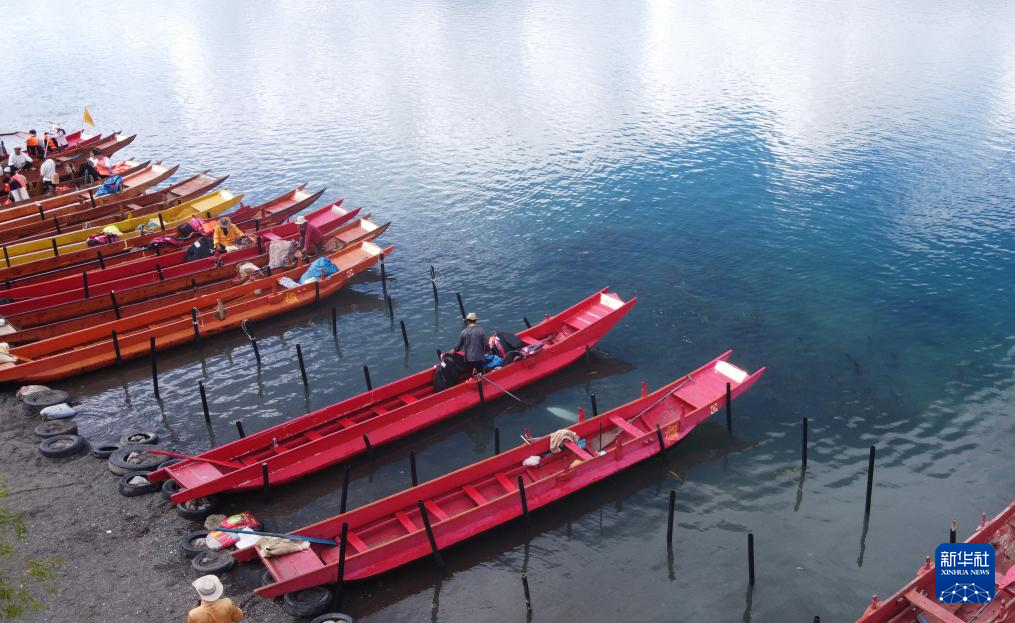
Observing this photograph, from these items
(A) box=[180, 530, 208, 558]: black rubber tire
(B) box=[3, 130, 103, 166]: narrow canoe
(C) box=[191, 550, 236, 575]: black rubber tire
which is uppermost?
(B) box=[3, 130, 103, 166]: narrow canoe

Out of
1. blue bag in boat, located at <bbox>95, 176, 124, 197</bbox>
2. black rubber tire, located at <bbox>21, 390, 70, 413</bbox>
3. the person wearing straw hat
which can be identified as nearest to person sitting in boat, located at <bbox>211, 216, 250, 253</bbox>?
blue bag in boat, located at <bbox>95, 176, 124, 197</bbox>

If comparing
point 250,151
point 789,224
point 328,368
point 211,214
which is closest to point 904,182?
point 789,224

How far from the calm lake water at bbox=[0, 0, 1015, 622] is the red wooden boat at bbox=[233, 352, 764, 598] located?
89 centimetres

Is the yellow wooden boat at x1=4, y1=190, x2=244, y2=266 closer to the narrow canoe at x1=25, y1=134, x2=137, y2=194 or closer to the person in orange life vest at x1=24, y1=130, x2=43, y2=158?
the narrow canoe at x1=25, y1=134, x2=137, y2=194

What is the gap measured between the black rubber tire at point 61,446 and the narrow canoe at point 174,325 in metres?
4.24

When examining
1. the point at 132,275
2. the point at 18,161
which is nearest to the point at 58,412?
the point at 132,275

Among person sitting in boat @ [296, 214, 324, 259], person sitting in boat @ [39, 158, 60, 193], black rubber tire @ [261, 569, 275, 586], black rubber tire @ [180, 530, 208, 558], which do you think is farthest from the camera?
person sitting in boat @ [39, 158, 60, 193]

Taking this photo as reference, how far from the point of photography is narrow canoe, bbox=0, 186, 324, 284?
33156 mm

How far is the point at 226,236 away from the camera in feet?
117

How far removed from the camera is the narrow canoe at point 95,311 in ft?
97.0

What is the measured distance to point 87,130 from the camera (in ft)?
196

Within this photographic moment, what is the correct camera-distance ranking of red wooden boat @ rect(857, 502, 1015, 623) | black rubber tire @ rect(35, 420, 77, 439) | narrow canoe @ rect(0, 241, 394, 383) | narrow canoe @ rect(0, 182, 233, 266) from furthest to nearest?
narrow canoe @ rect(0, 182, 233, 266)
narrow canoe @ rect(0, 241, 394, 383)
black rubber tire @ rect(35, 420, 77, 439)
red wooden boat @ rect(857, 502, 1015, 623)

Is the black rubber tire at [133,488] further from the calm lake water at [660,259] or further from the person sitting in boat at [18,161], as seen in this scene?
the person sitting in boat at [18,161]

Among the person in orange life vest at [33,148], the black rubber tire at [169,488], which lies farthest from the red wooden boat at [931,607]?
the person in orange life vest at [33,148]
